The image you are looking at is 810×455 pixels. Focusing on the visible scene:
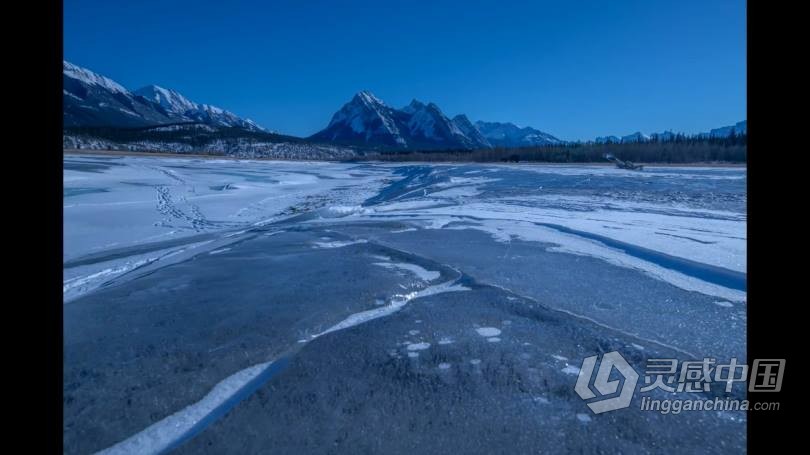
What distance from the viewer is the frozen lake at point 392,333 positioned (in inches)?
70.1

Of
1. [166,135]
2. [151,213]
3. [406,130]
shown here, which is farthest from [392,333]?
[406,130]

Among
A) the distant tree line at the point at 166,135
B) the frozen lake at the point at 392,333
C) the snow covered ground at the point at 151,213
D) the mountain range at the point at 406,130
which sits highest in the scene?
the mountain range at the point at 406,130

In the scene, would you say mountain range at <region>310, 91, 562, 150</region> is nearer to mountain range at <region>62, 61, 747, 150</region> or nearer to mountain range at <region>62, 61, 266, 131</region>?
mountain range at <region>62, 61, 747, 150</region>

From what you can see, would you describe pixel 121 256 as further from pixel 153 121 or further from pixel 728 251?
pixel 153 121

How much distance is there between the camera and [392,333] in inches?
106

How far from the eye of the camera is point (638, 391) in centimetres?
202

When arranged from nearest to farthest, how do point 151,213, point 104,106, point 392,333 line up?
1. point 392,333
2. point 151,213
3. point 104,106

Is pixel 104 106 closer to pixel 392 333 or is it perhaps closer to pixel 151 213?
pixel 151 213

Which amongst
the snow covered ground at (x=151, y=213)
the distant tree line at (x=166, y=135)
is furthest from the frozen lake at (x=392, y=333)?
the distant tree line at (x=166, y=135)

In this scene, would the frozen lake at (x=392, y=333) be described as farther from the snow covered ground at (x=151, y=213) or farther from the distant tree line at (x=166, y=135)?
the distant tree line at (x=166, y=135)

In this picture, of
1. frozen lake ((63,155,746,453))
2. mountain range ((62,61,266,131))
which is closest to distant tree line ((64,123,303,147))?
mountain range ((62,61,266,131))

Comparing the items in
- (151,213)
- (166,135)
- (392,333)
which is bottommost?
(392,333)
